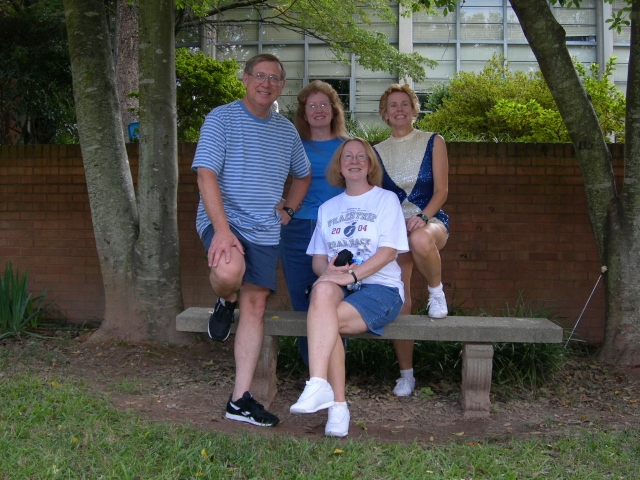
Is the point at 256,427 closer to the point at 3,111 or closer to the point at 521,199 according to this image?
the point at 521,199

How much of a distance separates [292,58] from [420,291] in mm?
9876

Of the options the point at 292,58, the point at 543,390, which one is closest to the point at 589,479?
the point at 543,390

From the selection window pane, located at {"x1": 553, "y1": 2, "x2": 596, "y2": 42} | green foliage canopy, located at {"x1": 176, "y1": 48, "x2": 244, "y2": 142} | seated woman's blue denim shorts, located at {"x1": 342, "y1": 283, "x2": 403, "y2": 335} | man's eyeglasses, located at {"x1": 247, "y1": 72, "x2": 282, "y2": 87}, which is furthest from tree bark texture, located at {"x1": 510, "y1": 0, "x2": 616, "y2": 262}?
window pane, located at {"x1": 553, "y1": 2, "x2": 596, "y2": 42}

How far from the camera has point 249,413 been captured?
3807 millimetres

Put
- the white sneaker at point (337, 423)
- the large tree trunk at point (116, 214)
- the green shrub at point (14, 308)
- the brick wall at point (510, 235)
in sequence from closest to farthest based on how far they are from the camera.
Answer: the white sneaker at point (337, 423)
the large tree trunk at point (116, 214)
the green shrub at point (14, 308)
the brick wall at point (510, 235)

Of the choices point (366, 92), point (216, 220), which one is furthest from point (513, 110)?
point (366, 92)

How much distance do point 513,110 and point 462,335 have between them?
443 centimetres

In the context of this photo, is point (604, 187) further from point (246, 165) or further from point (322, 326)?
point (246, 165)

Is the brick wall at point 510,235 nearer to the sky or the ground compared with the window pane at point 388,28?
nearer to the ground

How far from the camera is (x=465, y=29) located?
1493cm

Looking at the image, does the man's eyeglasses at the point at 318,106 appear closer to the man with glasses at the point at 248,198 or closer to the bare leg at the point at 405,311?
the man with glasses at the point at 248,198

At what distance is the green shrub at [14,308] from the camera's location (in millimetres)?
5781

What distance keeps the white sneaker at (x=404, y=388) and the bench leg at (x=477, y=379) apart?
0.45m

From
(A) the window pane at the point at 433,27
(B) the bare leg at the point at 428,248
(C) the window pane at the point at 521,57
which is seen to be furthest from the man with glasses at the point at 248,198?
(C) the window pane at the point at 521,57
